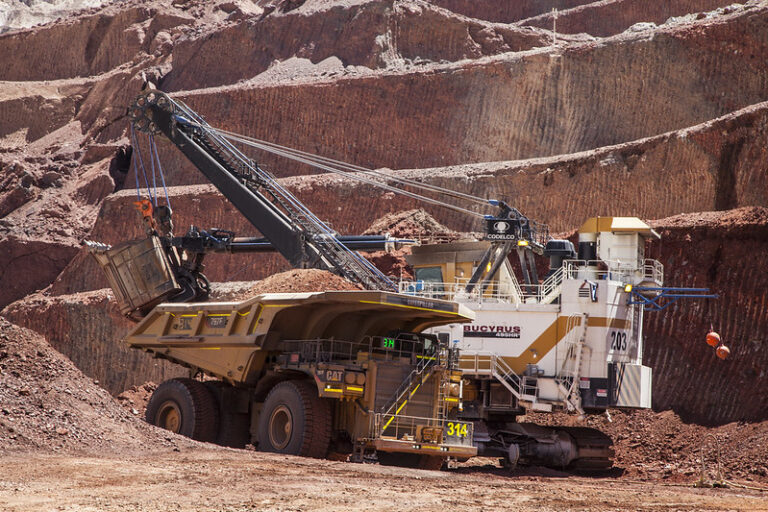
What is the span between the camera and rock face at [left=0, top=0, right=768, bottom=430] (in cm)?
2950

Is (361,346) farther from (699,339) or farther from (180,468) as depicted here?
(699,339)

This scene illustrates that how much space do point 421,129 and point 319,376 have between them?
1232 inches

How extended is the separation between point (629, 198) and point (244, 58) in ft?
88.4

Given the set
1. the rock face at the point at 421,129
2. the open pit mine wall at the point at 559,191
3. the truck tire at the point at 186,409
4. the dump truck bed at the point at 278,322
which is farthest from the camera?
the open pit mine wall at the point at 559,191

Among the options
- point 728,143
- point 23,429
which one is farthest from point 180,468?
point 728,143

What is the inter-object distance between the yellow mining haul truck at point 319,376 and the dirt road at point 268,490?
5.89 feet

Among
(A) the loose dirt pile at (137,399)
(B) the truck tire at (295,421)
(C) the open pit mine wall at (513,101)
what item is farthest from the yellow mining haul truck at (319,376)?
(C) the open pit mine wall at (513,101)

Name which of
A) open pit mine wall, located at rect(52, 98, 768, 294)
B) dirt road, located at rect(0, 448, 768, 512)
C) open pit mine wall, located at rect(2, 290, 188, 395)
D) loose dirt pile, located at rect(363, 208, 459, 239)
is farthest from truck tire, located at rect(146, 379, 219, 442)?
open pit mine wall, located at rect(52, 98, 768, 294)

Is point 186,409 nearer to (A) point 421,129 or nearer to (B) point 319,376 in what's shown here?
(B) point 319,376

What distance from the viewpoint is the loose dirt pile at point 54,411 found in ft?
43.7

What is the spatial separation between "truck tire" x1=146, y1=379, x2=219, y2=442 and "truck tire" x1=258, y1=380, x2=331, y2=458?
1450 mm

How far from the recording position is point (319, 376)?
1661 cm

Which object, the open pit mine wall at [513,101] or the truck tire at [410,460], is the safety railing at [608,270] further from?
the open pit mine wall at [513,101]

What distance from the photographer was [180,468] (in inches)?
500
